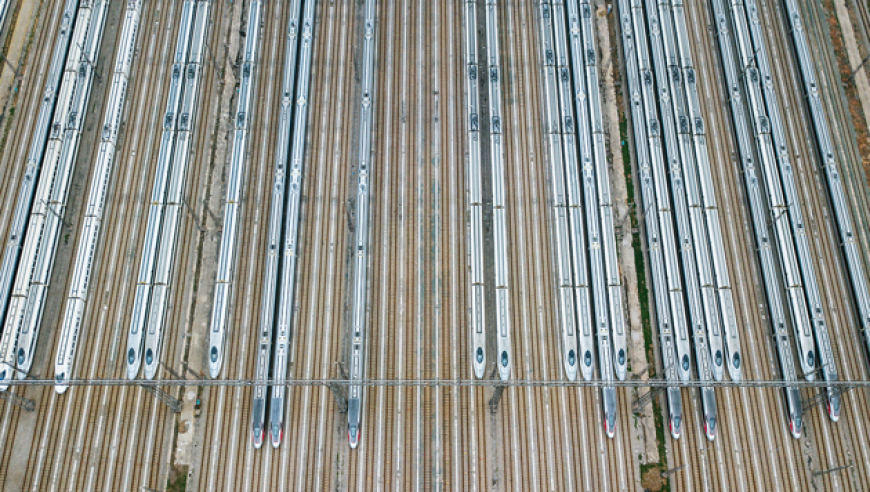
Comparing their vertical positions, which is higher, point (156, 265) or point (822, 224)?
point (822, 224)

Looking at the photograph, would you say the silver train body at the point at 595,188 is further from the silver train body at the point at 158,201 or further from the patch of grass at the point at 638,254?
the silver train body at the point at 158,201

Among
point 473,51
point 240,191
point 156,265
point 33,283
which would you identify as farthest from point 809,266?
point 33,283

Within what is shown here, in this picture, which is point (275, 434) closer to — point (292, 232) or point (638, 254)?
point (292, 232)

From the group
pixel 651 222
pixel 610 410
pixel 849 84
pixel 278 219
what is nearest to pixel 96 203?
pixel 278 219

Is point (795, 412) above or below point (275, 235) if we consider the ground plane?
below

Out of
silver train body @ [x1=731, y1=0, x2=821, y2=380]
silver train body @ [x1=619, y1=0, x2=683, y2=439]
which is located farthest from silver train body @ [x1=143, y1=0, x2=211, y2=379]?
silver train body @ [x1=731, y1=0, x2=821, y2=380]

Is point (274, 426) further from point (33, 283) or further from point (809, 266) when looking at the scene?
point (809, 266)

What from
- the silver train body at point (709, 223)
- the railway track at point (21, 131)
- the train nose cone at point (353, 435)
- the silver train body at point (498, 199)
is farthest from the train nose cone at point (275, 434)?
the silver train body at point (709, 223)
